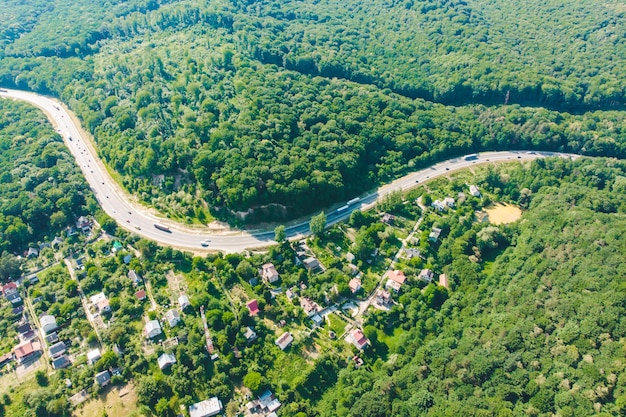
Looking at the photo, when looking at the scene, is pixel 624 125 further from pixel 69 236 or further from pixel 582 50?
pixel 69 236

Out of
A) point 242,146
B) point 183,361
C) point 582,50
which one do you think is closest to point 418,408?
point 183,361

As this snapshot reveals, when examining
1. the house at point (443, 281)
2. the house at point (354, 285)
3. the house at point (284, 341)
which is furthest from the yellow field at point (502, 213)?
the house at point (284, 341)

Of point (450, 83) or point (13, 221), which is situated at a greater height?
point (450, 83)

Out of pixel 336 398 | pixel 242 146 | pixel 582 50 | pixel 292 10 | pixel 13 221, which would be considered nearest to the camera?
pixel 336 398

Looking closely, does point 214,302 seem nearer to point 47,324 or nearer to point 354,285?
point 354,285

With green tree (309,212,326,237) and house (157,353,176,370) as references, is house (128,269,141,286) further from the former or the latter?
green tree (309,212,326,237)

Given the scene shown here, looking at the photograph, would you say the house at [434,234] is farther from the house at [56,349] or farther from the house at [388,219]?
the house at [56,349]
